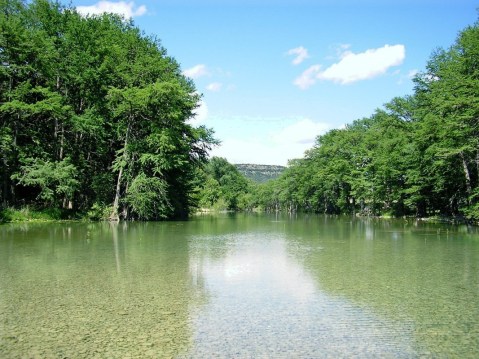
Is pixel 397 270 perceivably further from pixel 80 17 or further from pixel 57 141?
pixel 80 17

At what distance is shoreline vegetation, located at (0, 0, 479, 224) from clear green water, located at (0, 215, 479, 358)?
17829 millimetres

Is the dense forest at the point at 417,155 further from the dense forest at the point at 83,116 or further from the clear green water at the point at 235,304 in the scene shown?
the dense forest at the point at 83,116

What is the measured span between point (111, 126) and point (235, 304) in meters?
31.5

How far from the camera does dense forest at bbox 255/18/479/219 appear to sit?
102ft

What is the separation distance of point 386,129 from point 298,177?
39.1 meters

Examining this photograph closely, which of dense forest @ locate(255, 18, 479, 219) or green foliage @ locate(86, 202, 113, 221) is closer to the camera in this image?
dense forest @ locate(255, 18, 479, 219)

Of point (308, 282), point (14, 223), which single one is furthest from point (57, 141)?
point (308, 282)

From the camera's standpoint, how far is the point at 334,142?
73.9 m

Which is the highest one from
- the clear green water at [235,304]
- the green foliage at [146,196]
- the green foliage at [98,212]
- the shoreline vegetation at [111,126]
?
the shoreline vegetation at [111,126]

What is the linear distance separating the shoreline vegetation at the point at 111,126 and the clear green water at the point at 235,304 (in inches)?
702

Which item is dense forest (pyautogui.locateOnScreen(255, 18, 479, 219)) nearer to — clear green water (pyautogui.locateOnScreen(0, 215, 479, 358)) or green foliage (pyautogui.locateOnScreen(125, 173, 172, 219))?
clear green water (pyautogui.locateOnScreen(0, 215, 479, 358))

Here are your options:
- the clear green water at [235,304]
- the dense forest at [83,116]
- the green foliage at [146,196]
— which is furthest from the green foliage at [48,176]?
the clear green water at [235,304]

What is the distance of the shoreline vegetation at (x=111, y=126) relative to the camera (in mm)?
30234

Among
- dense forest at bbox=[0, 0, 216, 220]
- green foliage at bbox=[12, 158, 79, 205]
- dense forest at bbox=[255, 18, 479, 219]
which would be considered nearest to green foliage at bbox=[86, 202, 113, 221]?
dense forest at bbox=[0, 0, 216, 220]
